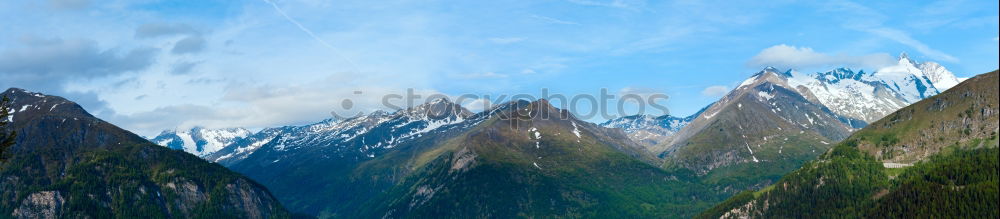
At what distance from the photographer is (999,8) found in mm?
76688

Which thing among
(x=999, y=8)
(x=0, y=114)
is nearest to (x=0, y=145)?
(x=0, y=114)

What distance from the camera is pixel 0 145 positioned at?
194 ft

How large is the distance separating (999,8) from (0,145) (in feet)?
306

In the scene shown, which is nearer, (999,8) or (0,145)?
(0,145)

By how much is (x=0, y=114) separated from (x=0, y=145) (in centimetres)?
347

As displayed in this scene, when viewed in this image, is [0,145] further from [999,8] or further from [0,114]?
[999,8]

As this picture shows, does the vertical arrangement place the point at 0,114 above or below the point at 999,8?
below

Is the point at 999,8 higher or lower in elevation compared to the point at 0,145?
higher

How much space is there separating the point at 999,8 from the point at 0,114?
93.8 metres

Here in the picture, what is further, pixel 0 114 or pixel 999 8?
pixel 999 8

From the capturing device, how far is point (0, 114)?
61.3 metres
